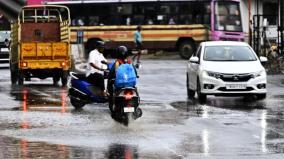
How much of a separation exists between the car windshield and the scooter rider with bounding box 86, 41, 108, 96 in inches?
144

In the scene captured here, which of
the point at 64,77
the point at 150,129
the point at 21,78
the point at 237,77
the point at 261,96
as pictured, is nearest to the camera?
the point at 150,129

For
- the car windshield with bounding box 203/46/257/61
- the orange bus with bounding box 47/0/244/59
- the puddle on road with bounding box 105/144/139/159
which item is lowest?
the puddle on road with bounding box 105/144/139/159

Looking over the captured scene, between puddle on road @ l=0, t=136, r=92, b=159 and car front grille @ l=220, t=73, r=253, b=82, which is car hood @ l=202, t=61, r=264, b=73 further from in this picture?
puddle on road @ l=0, t=136, r=92, b=159

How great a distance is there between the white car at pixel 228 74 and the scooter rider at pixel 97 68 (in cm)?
300

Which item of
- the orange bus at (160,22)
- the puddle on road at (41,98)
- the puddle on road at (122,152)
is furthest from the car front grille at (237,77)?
the orange bus at (160,22)

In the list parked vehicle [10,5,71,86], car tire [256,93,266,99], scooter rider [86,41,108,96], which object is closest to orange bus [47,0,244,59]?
parked vehicle [10,5,71,86]

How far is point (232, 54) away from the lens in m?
20.4

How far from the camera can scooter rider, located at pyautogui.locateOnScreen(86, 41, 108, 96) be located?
57.2ft

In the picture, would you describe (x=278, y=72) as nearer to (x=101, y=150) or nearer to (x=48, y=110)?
(x=48, y=110)

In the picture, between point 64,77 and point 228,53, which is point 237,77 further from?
point 64,77

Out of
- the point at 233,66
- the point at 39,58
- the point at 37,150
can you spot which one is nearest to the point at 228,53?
the point at 233,66

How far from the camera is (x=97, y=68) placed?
17.4 meters

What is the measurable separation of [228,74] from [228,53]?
4.27 feet

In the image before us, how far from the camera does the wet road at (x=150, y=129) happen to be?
1105cm
